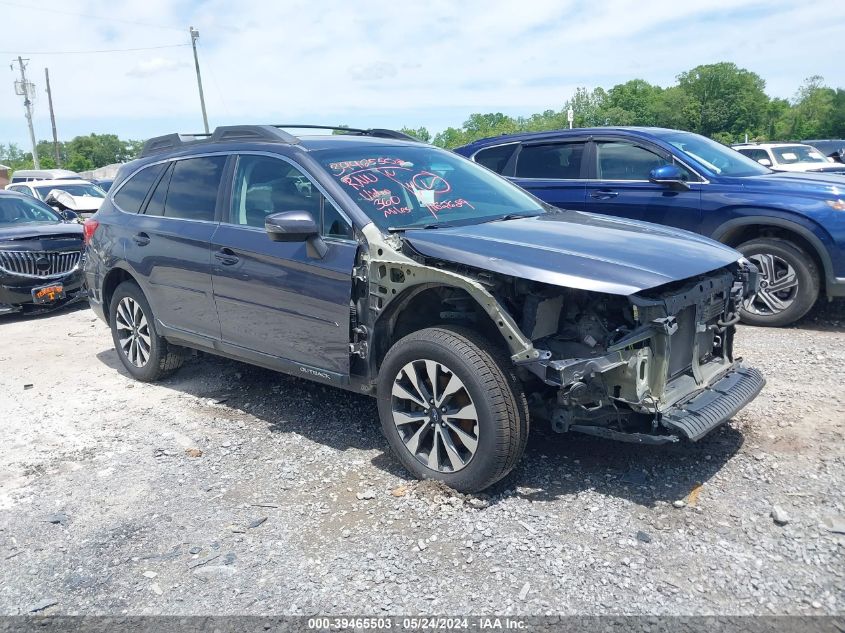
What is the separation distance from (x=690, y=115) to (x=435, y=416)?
79.5m

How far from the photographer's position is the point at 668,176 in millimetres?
6859

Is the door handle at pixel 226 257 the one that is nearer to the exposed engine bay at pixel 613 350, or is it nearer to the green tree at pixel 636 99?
the exposed engine bay at pixel 613 350

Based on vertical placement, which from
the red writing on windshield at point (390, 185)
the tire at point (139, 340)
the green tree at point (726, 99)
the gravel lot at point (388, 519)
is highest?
the green tree at point (726, 99)

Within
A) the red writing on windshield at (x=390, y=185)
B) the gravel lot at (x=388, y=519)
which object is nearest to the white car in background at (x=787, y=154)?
the gravel lot at (x=388, y=519)

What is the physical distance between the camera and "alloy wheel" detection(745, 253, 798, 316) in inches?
254

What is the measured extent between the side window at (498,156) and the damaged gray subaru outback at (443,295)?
3.03m

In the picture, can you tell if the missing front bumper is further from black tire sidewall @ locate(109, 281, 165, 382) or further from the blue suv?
black tire sidewall @ locate(109, 281, 165, 382)

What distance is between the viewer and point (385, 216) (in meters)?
4.13

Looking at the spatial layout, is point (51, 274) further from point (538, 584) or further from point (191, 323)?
point (538, 584)

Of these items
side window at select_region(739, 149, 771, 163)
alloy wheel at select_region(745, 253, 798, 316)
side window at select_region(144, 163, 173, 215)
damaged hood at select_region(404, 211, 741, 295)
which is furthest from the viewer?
side window at select_region(739, 149, 771, 163)

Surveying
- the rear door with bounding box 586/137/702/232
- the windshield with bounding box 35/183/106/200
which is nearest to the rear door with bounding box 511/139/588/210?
the rear door with bounding box 586/137/702/232

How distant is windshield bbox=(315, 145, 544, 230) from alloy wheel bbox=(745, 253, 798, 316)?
2770 millimetres

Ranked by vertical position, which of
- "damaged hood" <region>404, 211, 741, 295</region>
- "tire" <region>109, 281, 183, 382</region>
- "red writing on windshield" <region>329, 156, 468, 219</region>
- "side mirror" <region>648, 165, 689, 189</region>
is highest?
"red writing on windshield" <region>329, 156, 468, 219</region>

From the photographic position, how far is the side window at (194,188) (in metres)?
5.01
